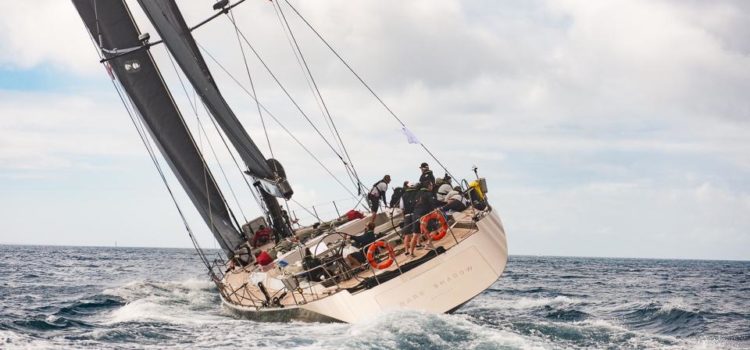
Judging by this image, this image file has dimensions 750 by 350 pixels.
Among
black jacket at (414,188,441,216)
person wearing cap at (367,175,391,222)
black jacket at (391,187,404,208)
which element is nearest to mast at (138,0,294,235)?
person wearing cap at (367,175,391,222)

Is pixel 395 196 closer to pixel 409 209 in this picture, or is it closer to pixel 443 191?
pixel 443 191

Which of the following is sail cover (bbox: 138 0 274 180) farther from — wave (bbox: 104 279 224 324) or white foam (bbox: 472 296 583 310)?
white foam (bbox: 472 296 583 310)

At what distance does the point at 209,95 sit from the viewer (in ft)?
57.9

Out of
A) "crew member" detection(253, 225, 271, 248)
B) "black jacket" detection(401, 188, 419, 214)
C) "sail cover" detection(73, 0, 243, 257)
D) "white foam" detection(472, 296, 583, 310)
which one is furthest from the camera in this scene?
"sail cover" detection(73, 0, 243, 257)

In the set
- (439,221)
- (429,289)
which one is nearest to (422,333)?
(429,289)

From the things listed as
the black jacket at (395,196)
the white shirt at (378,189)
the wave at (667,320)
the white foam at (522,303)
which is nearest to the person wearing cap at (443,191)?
the black jacket at (395,196)

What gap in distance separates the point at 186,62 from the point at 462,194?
7390mm

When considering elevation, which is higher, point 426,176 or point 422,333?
point 426,176

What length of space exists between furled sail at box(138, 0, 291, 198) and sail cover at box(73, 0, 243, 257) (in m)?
4.09

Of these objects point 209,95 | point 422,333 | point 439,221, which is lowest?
point 422,333

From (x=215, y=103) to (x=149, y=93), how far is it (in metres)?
5.28

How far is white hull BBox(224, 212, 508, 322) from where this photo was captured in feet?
38.6

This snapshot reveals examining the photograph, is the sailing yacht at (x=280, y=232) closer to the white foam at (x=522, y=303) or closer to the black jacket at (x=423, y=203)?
the black jacket at (x=423, y=203)

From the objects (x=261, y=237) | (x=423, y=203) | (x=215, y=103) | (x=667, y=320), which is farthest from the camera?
(x=261, y=237)
